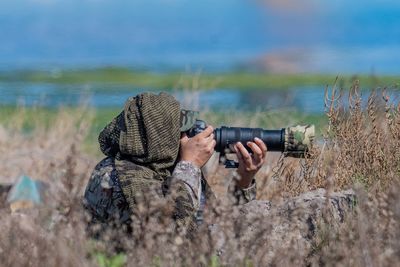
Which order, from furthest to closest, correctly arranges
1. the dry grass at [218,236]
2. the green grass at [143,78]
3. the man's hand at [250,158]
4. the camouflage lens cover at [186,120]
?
the green grass at [143,78]
the man's hand at [250,158]
the camouflage lens cover at [186,120]
the dry grass at [218,236]

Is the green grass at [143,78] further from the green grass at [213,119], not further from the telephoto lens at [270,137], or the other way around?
the telephoto lens at [270,137]

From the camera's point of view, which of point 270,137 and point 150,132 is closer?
point 150,132

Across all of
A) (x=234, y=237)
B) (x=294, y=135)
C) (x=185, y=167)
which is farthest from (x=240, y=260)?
(x=294, y=135)

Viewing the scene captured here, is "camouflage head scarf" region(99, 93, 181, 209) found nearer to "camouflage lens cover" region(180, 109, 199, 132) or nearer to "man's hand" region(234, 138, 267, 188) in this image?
"camouflage lens cover" region(180, 109, 199, 132)

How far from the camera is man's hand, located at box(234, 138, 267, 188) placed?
6117 millimetres

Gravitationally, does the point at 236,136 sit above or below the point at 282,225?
above

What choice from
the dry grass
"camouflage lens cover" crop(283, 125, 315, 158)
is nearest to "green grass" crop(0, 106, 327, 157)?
"camouflage lens cover" crop(283, 125, 315, 158)

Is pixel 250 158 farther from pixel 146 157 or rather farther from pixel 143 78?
pixel 143 78

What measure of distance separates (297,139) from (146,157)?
0.83m

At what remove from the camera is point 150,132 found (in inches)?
230

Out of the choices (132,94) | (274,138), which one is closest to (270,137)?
(274,138)

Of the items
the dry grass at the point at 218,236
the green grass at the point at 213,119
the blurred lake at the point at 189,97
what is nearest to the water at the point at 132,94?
the blurred lake at the point at 189,97

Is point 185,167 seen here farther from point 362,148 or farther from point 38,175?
point 38,175

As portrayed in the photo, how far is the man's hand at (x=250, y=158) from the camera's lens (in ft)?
20.1
